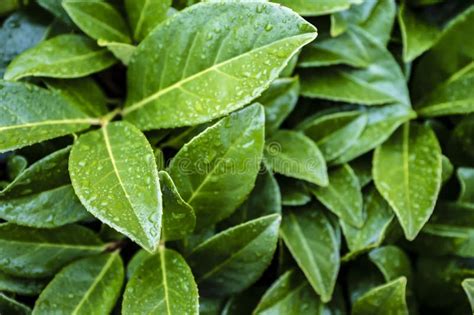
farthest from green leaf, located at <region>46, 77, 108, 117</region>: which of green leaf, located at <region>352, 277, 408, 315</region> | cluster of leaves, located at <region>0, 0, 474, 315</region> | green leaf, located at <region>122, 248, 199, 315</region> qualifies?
green leaf, located at <region>352, 277, 408, 315</region>

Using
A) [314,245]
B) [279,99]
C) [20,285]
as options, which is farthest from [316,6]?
[20,285]

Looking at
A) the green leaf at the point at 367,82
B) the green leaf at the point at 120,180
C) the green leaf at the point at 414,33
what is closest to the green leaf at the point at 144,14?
the green leaf at the point at 120,180

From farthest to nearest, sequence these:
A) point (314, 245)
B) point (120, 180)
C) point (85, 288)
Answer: point (314, 245), point (85, 288), point (120, 180)

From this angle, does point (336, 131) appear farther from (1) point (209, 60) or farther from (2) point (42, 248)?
(2) point (42, 248)

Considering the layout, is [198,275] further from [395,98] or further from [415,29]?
[415,29]

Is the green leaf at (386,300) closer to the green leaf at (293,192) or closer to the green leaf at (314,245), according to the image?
the green leaf at (314,245)

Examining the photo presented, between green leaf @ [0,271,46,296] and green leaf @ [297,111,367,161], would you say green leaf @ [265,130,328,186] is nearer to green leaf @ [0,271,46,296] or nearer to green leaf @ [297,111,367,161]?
green leaf @ [297,111,367,161]
